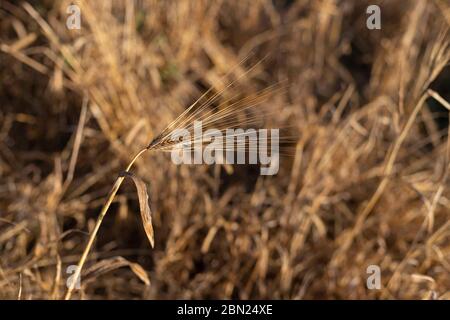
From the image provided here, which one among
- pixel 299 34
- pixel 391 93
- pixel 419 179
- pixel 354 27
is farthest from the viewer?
pixel 354 27

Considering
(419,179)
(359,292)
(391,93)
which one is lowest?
(359,292)

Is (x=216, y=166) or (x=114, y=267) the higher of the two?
(x=216, y=166)

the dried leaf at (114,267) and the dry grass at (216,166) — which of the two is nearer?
the dried leaf at (114,267)

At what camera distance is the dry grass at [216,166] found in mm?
1970

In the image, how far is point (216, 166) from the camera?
212 centimetres

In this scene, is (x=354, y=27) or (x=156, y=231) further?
(x=354, y=27)

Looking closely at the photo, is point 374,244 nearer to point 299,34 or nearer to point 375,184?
point 375,184

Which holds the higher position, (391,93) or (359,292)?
(391,93)

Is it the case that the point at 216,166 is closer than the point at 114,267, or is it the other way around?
the point at 114,267

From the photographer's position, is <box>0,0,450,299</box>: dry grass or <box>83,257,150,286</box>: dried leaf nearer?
<box>83,257,150,286</box>: dried leaf

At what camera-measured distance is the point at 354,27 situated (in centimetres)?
290

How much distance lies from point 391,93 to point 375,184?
40cm

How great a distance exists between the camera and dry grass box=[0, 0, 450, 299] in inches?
77.5
